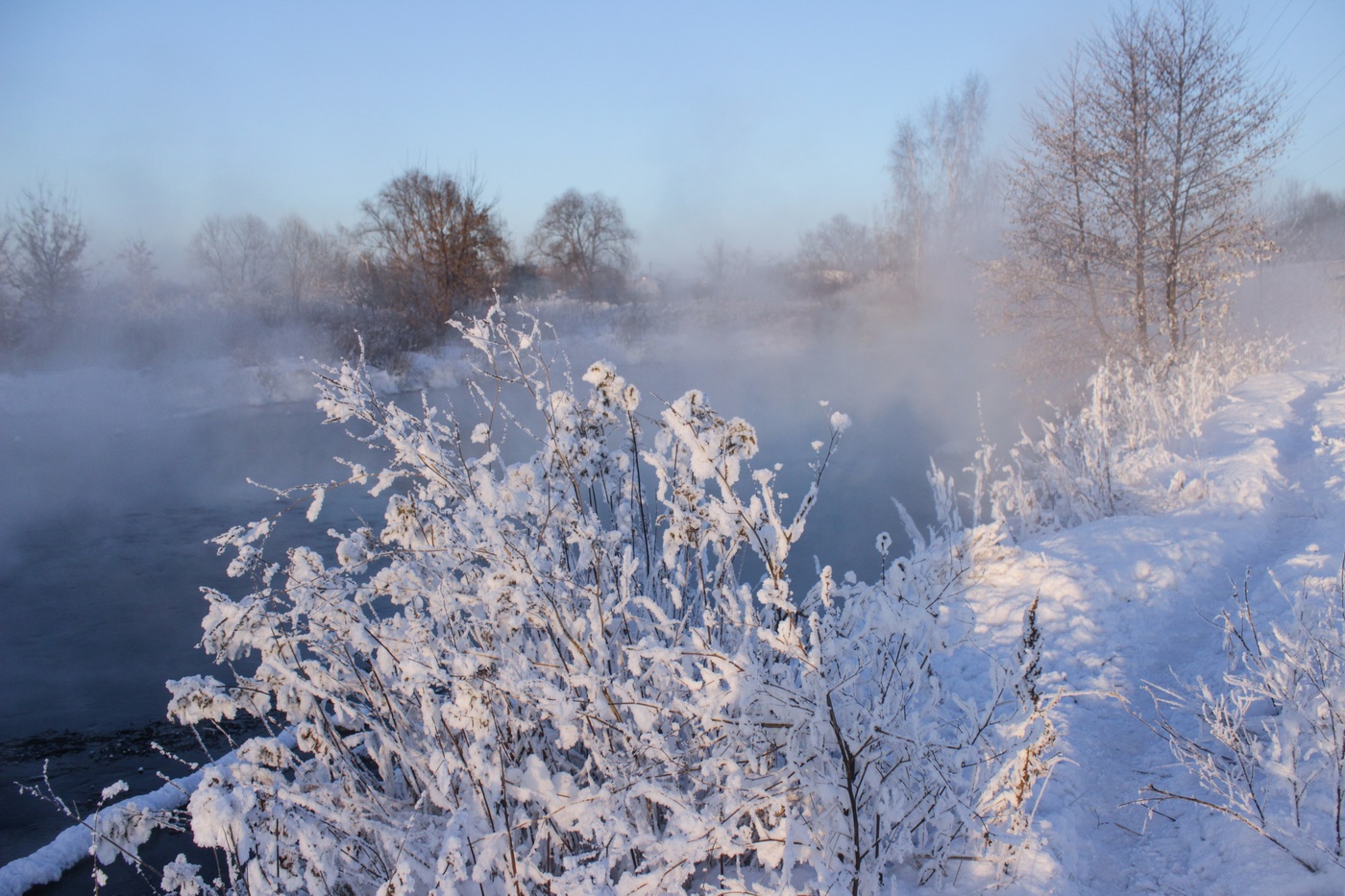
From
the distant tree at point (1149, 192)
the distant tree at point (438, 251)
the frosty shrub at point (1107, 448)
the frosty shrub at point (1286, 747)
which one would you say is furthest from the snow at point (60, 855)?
the distant tree at point (438, 251)

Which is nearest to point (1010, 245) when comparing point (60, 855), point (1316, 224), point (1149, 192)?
point (1149, 192)

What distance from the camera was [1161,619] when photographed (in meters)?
3.59

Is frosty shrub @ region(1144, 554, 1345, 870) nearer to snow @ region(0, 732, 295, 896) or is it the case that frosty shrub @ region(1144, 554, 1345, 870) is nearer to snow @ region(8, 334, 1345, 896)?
snow @ region(8, 334, 1345, 896)

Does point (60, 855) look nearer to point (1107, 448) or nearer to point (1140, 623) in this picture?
point (1140, 623)

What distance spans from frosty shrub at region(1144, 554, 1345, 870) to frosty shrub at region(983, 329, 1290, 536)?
2.17 m

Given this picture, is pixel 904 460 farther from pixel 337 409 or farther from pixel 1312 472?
pixel 337 409

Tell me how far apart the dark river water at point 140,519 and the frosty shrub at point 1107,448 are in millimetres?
1971

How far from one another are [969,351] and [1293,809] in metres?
23.7

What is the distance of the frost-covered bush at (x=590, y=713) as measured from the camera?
1.69 metres

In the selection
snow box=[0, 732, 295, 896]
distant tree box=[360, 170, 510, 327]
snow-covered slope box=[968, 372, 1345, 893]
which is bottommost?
snow box=[0, 732, 295, 896]

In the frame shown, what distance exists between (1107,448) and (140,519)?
1165 centimetres

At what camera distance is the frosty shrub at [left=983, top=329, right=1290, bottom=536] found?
230 inches

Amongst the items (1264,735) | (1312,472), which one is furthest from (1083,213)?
(1264,735)

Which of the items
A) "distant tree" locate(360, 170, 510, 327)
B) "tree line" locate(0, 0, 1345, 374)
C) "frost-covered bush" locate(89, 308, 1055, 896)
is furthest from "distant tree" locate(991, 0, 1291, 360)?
"distant tree" locate(360, 170, 510, 327)
